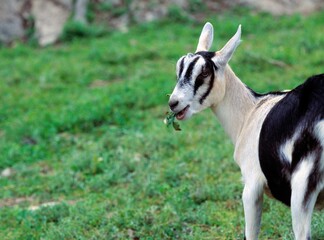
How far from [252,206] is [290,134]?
64 centimetres

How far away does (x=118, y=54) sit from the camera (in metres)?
13.6

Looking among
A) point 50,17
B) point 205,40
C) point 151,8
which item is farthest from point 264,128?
point 50,17

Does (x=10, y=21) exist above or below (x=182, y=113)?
below

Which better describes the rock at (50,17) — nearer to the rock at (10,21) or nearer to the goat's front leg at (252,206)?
the rock at (10,21)

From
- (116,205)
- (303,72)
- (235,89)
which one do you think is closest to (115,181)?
(116,205)

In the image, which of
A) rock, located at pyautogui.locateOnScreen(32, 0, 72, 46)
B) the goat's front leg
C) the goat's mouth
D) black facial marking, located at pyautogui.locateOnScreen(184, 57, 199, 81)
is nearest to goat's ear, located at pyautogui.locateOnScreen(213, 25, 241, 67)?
black facial marking, located at pyautogui.locateOnScreen(184, 57, 199, 81)

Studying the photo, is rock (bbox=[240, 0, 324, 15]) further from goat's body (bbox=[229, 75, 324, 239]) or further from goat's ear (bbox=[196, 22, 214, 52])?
goat's body (bbox=[229, 75, 324, 239])

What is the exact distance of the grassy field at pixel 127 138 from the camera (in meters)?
6.64

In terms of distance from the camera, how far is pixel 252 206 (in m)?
4.69

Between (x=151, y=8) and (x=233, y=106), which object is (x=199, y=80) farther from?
(x=151, y=8)

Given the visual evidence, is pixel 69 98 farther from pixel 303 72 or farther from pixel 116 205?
pixel 116 205

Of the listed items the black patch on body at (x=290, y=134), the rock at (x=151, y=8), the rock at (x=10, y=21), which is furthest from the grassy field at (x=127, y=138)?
the black patch on body at (x=290, y=134)

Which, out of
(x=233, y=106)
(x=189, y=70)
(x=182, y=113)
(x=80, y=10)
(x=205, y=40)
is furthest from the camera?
(x=80, y=10)

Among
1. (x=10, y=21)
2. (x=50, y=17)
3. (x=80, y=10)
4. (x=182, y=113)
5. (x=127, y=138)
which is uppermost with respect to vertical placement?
(x=182, y=113)
